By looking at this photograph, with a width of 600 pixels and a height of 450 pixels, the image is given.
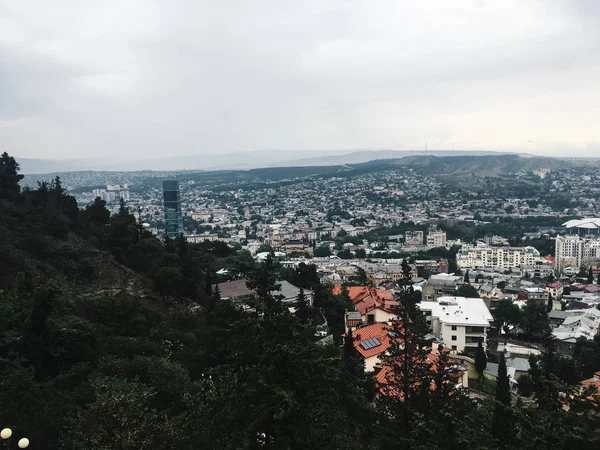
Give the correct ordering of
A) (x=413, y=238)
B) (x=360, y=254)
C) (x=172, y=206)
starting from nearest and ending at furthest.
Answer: (x=360, y=254)
(x=172, y=206)
(x=413, y=238)

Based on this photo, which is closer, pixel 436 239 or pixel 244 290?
pixel 244 290

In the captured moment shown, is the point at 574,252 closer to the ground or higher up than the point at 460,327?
closer to the ground

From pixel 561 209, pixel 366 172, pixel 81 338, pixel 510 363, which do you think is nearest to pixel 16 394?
pixel 81 338

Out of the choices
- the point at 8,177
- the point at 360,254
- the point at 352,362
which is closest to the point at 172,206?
the point at 360,254

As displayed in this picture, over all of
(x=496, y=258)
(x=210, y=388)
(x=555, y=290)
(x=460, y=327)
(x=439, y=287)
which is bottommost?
(x=496, y=258)

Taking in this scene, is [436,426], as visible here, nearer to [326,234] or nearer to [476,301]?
[476,301]

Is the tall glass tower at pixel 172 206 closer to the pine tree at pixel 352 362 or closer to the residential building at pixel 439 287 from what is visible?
the residential building at pixel 439 287

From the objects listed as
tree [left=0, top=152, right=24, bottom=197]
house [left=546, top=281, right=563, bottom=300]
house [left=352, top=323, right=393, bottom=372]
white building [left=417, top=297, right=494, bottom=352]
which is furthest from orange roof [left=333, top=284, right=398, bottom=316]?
house [left=546, top=281, right=563, bottom=300]

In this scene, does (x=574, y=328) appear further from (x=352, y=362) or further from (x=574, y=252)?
(x=574, y=252)

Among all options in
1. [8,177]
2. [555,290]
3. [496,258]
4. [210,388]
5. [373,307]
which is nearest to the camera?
[210,388]
